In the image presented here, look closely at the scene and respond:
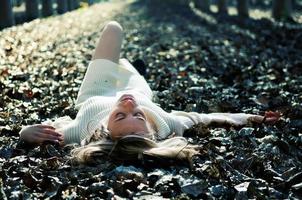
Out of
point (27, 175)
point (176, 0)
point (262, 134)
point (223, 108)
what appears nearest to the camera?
point (27, 175)

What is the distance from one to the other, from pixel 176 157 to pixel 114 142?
539 mm

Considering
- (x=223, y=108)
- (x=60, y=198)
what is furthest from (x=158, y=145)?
(x=223, y=108)

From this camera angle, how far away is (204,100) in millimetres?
7336

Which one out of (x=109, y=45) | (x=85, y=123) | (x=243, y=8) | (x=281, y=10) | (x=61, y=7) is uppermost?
(x=109, y=45)

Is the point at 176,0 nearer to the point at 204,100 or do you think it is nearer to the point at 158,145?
the point at 204,100

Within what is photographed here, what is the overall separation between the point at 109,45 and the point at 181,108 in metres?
1.42

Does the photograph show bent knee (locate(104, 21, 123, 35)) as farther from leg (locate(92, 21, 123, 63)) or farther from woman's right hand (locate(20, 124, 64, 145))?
woman's right hand (locate(20, 124, 64, 145))

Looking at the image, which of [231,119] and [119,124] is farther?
[231,119]

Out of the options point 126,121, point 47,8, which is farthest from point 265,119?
point 47,8

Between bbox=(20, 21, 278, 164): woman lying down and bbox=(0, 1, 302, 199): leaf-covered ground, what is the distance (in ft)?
0.41

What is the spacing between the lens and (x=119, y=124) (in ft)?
15.5

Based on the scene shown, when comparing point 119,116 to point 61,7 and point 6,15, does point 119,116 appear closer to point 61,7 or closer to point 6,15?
point 6,15

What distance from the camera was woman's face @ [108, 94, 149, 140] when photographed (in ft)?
15.4

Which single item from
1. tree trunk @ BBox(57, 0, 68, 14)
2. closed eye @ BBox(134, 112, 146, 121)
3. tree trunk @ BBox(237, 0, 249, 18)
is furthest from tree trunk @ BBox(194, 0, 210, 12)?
closed eye @ BBox(134, 112, 146, 121)
